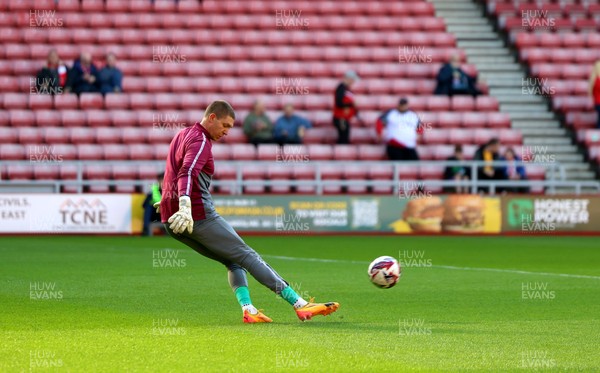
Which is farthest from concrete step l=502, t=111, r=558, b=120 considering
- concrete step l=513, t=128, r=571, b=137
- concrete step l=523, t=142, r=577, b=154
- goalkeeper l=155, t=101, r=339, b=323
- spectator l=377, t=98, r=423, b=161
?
goalkeeper l=155, t=101, r=339, b=323

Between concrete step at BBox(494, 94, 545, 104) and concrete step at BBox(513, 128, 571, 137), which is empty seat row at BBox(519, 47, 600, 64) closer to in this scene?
concrete step at BBox(494, 94, 545, 104)

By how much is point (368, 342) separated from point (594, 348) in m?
1.71

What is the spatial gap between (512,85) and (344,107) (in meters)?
6.15

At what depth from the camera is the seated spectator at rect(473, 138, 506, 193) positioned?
29.2m

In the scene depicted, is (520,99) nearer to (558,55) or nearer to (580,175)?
(558,55)

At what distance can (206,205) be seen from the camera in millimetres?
10820

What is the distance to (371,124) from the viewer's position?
31312mm

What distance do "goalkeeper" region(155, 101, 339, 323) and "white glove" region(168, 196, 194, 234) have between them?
0.05 metres

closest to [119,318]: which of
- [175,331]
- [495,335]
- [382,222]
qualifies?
[175,331]

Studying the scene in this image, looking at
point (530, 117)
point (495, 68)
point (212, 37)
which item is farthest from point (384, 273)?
point (495, 68)

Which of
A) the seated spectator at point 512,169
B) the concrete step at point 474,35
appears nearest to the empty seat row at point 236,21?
the concrete step at point 474,35

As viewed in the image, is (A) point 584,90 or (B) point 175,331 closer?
(B) point 175,331

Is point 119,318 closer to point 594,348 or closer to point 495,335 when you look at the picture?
point 495,335

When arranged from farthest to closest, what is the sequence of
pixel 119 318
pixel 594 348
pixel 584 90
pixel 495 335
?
pixel 584 90 < pixel 119 318 < pixel 495 335 < pixel 594 348
